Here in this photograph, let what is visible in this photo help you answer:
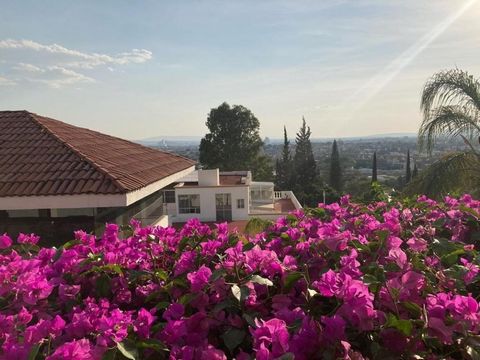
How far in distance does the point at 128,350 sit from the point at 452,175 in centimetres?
833

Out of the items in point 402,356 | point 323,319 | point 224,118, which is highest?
point 224,118

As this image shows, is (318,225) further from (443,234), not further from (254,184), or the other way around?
(254,184)

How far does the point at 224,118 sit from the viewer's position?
141 ft

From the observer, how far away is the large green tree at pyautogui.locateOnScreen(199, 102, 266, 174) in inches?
1678

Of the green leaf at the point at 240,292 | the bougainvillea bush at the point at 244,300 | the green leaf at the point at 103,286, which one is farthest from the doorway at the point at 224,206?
the green leaf at the point at 240,292

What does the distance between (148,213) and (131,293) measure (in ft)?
27.9

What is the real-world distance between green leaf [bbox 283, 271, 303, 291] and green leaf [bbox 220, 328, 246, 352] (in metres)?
0.24

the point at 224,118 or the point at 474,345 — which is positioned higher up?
the point at 224,118

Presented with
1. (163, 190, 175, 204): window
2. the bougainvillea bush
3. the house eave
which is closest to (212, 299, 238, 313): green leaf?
the bougainvillea bush

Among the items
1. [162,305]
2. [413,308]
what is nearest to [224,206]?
[162,305]

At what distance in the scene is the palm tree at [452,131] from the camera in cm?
830

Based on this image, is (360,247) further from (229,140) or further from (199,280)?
(229,140)

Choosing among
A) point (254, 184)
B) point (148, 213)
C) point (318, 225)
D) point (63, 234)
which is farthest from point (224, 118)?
point (318, 225)

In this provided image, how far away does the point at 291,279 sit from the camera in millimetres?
1481
